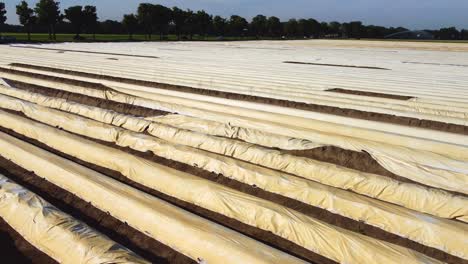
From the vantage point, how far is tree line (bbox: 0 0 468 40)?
5416cm

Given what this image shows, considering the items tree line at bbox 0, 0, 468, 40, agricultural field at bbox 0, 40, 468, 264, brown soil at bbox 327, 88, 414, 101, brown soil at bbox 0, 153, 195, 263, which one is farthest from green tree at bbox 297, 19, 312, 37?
brown soil at bbox 0, 153, 195, 263

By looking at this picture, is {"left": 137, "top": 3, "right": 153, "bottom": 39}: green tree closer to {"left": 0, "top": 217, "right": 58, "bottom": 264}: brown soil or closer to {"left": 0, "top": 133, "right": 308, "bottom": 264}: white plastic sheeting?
{"left": 0, "top": 133, "right": 308, "bottom": 264}: white plastic sheeting

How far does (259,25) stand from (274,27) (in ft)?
12.8

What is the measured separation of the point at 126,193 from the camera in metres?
4.68

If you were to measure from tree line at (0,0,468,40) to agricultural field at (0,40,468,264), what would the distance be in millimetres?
50839

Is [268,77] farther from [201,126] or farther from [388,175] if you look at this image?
[388,175]

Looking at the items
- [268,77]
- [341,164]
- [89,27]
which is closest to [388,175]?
[341,164]

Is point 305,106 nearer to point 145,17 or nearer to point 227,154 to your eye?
point 227,154

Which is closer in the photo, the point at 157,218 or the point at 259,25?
the point at 157,218

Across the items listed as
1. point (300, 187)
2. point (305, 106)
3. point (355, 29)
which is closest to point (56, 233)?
point (300, 187)

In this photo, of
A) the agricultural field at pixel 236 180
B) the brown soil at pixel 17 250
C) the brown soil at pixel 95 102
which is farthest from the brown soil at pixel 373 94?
the brown soil at pixel 17 250

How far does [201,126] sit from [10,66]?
12442mm

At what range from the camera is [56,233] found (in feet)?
12.6

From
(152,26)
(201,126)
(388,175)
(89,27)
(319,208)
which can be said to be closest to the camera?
(319,208)
